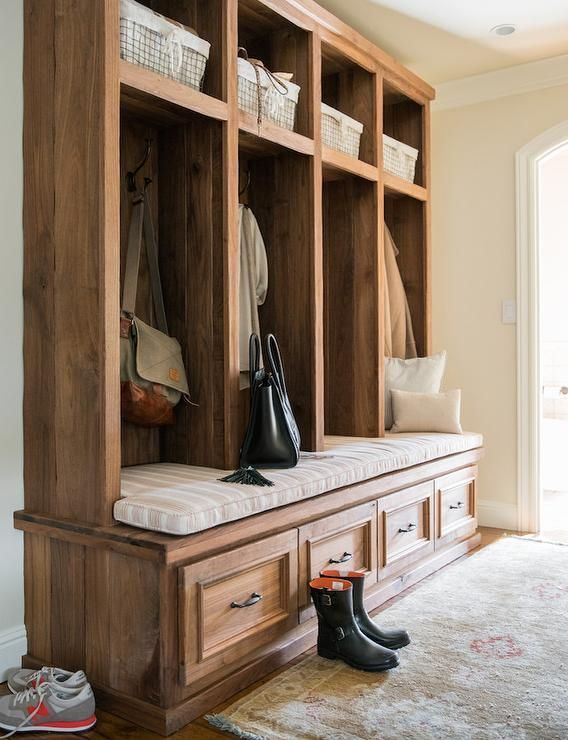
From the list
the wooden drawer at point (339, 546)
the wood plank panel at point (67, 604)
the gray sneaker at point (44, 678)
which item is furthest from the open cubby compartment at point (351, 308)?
the gray sneaker at point (44, 678)

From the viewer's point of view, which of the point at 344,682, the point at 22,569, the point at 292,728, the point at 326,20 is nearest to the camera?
the point at 292,728

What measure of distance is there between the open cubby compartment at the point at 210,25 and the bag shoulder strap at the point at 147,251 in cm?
46

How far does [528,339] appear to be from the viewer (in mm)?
3871

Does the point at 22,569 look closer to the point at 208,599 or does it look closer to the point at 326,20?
the point at 208,599

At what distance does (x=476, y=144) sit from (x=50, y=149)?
8.76 ft

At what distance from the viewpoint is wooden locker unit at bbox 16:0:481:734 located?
1.91 metres

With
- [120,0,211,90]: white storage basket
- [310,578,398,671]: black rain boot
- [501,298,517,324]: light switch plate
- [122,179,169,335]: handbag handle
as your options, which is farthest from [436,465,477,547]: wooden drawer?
[120,0,211,90]: white storage basket

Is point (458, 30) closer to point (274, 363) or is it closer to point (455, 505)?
point (274, 363)

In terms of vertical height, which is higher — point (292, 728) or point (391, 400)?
point (391, 400)

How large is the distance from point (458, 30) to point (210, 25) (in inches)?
58.1

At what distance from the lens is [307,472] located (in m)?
2.38

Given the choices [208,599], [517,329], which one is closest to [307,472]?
[208,599]

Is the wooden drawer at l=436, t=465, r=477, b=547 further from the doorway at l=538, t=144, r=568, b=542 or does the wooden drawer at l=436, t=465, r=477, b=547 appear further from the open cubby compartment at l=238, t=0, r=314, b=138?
the doorway at l=538, t=144, r=568, b=542

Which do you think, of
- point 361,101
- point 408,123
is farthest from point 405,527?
point 408,123
